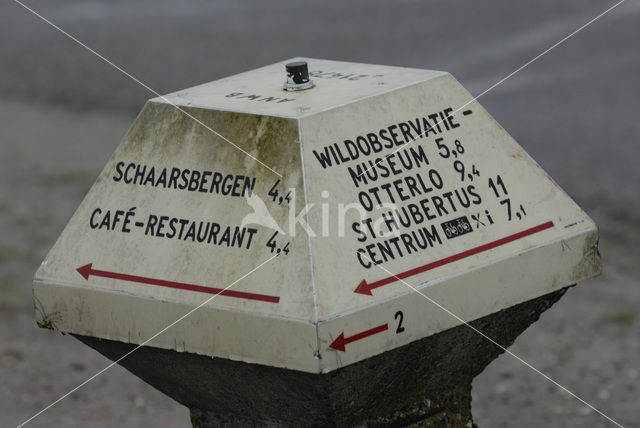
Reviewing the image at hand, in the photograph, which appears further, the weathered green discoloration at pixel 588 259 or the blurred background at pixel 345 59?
the blurred background at pixel 345 59

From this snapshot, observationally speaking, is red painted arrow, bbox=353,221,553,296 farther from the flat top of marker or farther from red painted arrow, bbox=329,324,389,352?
the flat top of marker

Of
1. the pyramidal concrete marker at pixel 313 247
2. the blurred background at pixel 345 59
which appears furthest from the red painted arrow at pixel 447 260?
the blurred background at pixel 345 59

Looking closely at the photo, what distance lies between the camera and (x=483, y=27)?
313 inches

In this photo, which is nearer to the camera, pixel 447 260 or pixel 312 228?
pixel 312 228

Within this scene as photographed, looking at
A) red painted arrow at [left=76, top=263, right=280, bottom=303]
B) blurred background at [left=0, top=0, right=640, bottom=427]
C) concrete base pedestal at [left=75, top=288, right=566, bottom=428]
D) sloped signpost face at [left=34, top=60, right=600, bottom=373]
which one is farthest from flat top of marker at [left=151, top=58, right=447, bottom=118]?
blurred background at [left=0, top=0, right=640, bottom=427]

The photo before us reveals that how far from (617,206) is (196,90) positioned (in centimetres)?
372

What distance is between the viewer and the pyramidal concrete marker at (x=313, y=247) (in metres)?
1.91

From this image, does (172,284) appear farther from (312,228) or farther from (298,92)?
(298,92)

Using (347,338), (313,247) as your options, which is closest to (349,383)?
(347,338)

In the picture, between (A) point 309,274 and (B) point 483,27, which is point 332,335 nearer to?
(A) point 309,274

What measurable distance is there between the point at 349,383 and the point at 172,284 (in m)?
0.41

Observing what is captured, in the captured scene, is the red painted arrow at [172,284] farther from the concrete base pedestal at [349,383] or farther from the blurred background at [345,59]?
the blurred background at [345,59]

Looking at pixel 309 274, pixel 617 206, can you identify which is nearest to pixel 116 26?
pixel 617 206

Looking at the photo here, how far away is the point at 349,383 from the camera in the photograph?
6.60 feet
